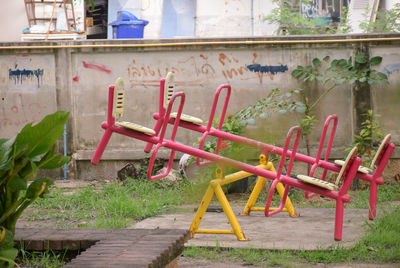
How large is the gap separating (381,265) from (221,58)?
4.63 m

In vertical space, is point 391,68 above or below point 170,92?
above

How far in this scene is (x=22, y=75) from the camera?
8.45m

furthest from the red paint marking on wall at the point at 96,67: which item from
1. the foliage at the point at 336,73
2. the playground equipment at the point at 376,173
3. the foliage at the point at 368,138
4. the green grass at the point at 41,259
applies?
the green grass at the point at 41,259

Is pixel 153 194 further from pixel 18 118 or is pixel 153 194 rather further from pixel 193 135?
pixel 18 118

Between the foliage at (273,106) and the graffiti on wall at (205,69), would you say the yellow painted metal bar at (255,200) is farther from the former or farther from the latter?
the graffiti on wall at (205,69)

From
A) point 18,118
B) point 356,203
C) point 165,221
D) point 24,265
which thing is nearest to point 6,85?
point 18,118

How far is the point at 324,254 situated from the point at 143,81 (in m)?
4.63

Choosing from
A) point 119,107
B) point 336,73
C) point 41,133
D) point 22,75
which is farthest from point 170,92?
point 22,75

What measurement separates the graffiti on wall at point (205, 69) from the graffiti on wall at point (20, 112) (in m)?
1.41

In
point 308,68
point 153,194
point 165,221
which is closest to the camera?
point 165,221

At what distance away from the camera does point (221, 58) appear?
813 cm

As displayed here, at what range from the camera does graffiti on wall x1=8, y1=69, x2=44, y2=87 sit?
27.7 ft

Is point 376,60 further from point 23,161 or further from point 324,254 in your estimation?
point 23,161

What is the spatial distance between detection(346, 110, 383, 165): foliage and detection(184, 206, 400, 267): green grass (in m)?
3.01
